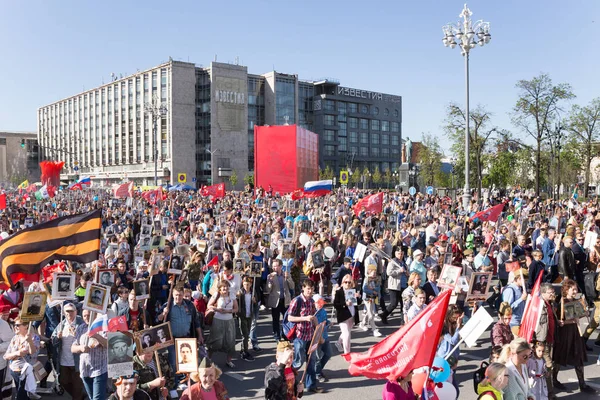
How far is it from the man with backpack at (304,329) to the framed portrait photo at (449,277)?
3.11 meters

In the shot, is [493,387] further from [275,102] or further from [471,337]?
[275,102]

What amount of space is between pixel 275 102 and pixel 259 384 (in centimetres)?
8607

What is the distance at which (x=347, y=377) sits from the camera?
28.0 ft

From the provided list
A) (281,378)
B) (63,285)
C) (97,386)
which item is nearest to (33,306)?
(63,285)

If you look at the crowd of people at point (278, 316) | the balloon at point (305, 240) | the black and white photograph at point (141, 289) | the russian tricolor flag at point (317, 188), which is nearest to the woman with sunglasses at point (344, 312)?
the crowd of people at point (278, 316)

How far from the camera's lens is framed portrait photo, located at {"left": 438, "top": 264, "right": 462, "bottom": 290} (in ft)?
32.6

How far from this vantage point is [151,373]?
6.26 m

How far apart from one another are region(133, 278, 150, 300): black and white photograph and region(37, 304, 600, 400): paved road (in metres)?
1.74

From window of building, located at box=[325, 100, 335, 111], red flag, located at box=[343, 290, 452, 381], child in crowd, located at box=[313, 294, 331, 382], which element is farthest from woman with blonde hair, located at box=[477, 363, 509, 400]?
window of building, located at box=[325, 100, 335, 111]

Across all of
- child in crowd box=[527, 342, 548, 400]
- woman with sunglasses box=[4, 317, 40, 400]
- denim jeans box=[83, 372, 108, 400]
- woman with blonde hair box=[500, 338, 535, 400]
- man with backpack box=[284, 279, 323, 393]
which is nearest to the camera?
woman with blonde hair box=[500, 338, 535, 400]

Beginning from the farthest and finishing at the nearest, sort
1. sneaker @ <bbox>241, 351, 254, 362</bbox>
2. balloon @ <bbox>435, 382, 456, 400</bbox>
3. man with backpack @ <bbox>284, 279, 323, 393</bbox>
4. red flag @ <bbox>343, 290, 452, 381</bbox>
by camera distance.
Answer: sneaker @ <bbox>241, 351, 254, 362</bbox> → man with backpack @ <bbox>284, 279, 323, 393</bbox> → balloon @ <bbox>435, 382, 456, 400</bbox> → red flag @ <bbox>343, 290, 452, 381</bbox>

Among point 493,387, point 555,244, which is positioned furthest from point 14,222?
point 493,387

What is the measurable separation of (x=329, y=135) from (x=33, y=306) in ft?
319

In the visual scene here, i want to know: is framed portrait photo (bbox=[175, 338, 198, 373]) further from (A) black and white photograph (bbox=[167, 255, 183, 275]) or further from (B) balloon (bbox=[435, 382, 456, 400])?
(A) black and white photograph (bbox=[167, 255, 183, 275])
